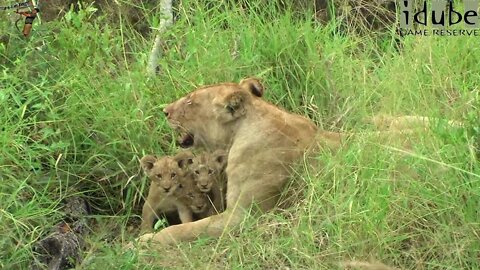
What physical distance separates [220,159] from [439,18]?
183 cm

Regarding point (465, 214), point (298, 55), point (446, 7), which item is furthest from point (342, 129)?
point (446, 7)

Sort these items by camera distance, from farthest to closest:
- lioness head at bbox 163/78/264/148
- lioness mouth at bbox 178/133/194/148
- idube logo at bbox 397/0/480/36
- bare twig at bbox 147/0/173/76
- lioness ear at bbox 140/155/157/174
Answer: idube logo at bbox 397/0/480/36 < bare twig at bbox 147/0/173/76 < lioness mouth at bbox 178/133/194/148 < lioness ear at bbox 140/155/157/174 < lioness head at bbox 163/78/264/148

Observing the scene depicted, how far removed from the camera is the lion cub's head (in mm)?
4848

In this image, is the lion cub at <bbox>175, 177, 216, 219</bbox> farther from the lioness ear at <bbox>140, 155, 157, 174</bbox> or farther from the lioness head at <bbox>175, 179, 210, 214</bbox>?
the lioness ear at <bbox>140, 155, 157, 174</bbox>

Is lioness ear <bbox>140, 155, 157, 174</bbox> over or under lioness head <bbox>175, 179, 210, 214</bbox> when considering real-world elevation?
over

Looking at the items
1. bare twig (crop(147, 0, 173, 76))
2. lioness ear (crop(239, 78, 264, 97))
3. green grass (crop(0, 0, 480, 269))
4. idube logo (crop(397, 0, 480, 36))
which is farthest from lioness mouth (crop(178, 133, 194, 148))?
idube logo (crop(397, 0, 480, 36))

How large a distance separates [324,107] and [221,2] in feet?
3.49

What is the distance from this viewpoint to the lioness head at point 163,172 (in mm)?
4852

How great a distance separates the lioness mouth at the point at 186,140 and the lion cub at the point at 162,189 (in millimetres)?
99

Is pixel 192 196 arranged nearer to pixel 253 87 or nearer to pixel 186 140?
pixel 186 140

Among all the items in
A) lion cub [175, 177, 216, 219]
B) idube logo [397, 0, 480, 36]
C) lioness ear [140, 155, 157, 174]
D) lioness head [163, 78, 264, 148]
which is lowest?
lion cub [175, 177, 216, 219]

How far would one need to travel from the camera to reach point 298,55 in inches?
220

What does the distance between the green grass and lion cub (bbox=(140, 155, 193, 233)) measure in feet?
0.32

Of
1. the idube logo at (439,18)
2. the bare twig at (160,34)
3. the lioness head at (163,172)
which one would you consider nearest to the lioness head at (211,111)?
the lioness head at (163,172)
